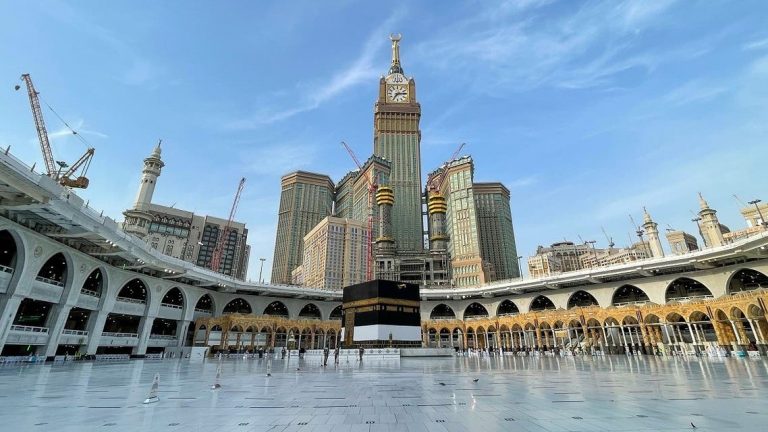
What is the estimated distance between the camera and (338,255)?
127312 millimetres

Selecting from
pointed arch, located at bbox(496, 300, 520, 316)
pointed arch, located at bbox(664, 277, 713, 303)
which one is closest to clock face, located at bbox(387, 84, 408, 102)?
pointed arch, located at bbox(496, 300, 520, 316)

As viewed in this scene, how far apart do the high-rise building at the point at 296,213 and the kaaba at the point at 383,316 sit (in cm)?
12396

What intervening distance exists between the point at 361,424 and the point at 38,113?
3018 inches

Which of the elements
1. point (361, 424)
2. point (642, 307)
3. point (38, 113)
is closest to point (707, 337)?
point (642, 307)

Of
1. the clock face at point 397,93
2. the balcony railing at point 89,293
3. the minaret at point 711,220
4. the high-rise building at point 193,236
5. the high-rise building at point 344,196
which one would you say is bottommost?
the balcony railing at point 89,293

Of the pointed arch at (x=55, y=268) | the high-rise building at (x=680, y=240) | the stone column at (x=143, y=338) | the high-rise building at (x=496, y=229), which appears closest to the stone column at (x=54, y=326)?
the pointed arch at (x=55, y=268)

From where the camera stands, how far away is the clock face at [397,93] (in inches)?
6590

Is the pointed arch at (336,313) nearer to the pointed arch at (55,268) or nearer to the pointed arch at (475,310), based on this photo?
the pointed arch at (475,310)

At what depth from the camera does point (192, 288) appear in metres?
51.0

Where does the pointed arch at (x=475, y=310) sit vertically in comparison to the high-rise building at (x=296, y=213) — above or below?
Answer: below

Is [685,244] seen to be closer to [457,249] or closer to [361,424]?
[457,249]

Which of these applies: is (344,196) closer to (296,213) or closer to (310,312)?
(296,213)

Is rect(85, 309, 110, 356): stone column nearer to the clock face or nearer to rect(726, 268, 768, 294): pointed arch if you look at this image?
rect(726, 268, 768, 294): pointed arch

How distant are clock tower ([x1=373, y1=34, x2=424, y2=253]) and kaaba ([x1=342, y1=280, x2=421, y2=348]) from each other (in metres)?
101
